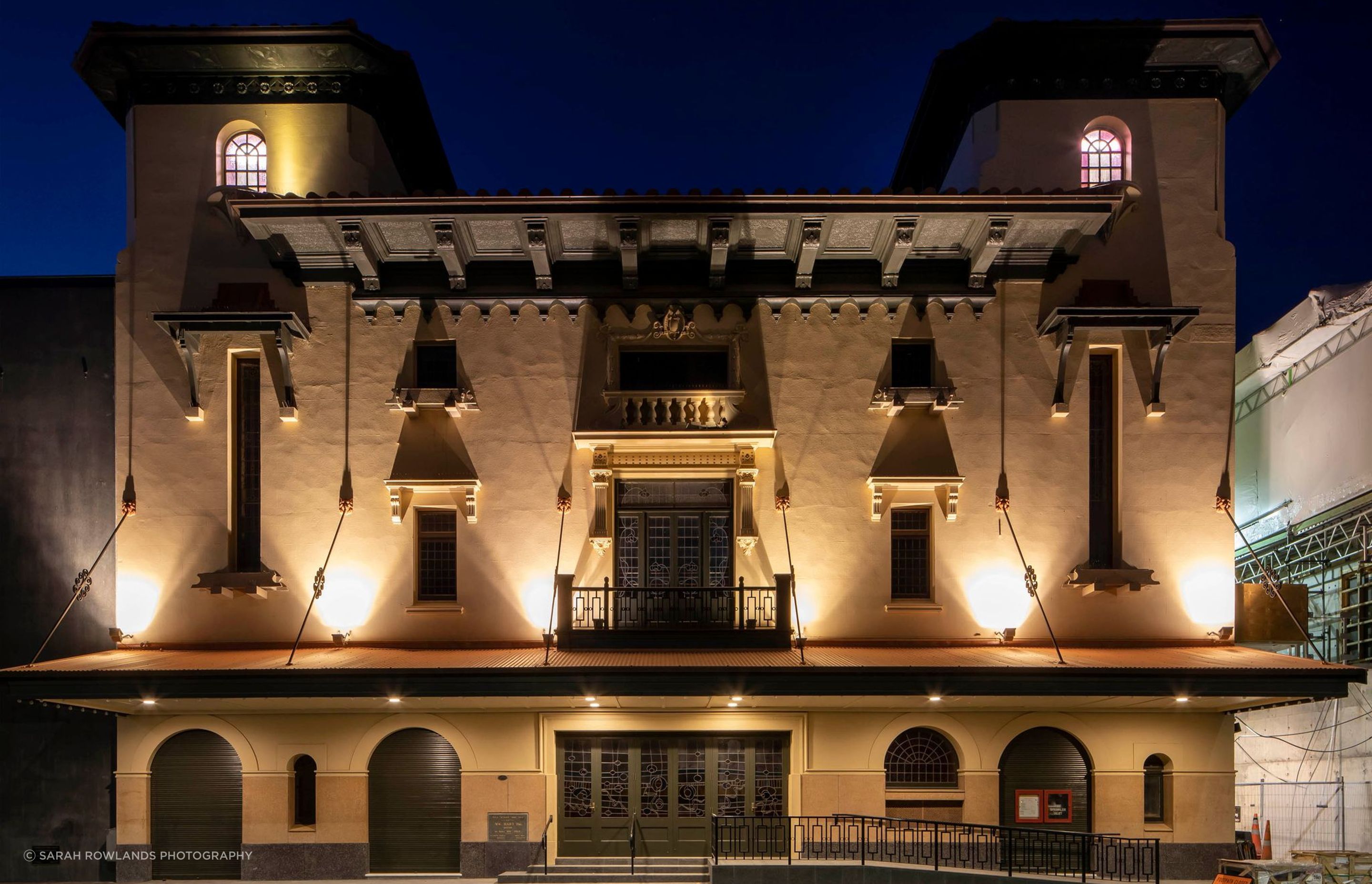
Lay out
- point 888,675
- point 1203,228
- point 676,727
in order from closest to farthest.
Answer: point 888,675 < point 676,727 < point 1203,228

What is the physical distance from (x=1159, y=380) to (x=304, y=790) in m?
17.3

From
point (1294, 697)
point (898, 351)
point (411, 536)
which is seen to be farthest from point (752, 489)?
point (1294, 697)

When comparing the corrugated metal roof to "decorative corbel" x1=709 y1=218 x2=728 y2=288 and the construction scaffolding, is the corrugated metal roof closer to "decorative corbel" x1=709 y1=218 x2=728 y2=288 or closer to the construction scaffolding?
the construction scaffolding

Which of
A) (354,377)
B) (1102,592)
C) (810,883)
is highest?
(354,377)

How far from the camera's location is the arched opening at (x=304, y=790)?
1673 cm

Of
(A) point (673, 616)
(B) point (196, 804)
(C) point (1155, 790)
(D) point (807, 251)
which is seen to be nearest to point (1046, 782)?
(C) point (1155, 790)

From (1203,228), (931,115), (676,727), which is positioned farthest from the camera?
(931,115)

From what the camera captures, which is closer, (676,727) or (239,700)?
(239,700)

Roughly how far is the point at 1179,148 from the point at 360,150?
52.1 feet

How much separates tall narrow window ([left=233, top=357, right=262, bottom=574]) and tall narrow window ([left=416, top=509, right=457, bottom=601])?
2.95 metres

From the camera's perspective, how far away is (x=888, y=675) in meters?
14.5

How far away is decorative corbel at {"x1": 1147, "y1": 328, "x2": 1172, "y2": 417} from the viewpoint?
16875 millimetres

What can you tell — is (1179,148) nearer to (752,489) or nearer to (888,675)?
(752,489)

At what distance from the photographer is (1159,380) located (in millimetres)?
17078
